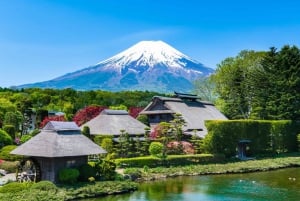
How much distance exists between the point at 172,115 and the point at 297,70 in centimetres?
1665

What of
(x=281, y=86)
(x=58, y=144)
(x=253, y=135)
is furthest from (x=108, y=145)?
(x=281, y=86)

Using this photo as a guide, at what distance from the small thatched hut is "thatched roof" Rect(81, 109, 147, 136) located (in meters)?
12.3

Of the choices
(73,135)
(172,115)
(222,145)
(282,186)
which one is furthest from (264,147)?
(73,135)

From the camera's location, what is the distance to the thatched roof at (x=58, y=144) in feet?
88.1

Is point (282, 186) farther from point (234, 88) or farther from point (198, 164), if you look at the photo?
point (234, 88)

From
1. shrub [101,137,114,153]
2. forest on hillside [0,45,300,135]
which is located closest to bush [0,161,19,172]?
shrub [101,137,114,153]

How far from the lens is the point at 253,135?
45.2 m

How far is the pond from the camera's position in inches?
981

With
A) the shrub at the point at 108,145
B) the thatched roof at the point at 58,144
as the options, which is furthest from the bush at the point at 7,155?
the shrub at the point at 108,145

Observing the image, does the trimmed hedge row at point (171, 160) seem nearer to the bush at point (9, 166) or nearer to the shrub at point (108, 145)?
the shrub at point (108, 145)

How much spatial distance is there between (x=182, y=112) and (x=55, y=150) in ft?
78.0

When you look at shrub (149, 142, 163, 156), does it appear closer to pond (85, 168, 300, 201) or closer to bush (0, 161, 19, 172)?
pond (85, 168, 300, 201)

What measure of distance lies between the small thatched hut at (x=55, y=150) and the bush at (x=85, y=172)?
711 millimetres

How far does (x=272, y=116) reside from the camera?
173ft
